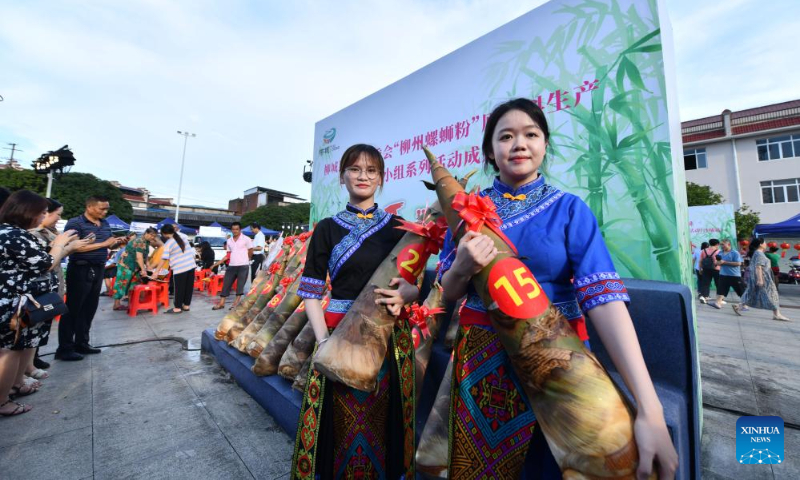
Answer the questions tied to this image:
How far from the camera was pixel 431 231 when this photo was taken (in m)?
1.24

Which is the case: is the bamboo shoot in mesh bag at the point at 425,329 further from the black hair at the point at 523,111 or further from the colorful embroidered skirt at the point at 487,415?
the black hair at the point at 523,111

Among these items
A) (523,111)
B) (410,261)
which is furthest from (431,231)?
(523,111)

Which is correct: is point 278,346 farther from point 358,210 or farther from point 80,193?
point 80,193

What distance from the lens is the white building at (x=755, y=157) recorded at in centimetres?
1748

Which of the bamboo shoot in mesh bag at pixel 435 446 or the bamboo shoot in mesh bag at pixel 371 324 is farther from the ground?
the bamboo shoot in mesh bag at pixel 371 324

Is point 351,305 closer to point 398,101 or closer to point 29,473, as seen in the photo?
point 29,473

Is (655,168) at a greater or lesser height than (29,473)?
greater

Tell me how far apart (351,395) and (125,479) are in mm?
1550

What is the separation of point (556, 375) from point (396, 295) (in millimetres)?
580

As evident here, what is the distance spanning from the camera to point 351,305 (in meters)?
1.30

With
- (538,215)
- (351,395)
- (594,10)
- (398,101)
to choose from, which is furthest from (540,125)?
(398,101)

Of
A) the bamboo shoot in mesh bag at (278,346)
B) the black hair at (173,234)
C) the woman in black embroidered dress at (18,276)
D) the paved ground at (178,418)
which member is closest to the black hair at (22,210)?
the woman in black embroidered dress at (18,276)

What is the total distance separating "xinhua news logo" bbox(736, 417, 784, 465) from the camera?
1.23 meters

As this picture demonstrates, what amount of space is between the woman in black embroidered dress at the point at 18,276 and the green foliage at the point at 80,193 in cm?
2380
